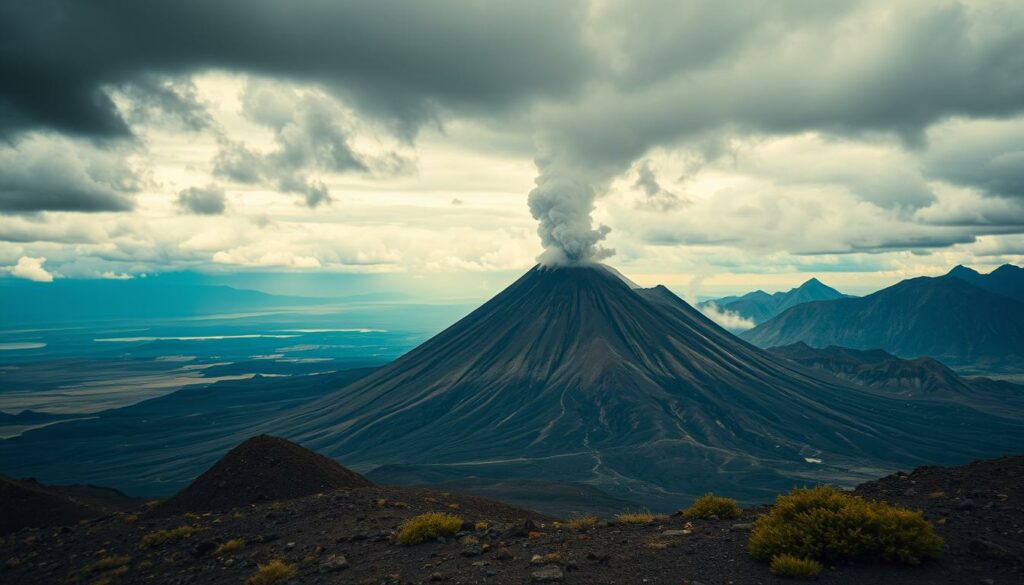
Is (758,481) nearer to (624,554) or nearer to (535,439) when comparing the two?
(535,439)

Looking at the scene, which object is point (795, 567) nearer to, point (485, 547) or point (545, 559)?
point (545, 559)

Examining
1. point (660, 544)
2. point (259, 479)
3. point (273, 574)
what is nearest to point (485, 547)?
point (660, 544)

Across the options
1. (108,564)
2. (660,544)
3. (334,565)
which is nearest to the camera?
(660,544)

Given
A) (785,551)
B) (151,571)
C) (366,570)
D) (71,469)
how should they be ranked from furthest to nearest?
1. (71,469)
2. (151,571)
3. (366,570)
4. (785,551)

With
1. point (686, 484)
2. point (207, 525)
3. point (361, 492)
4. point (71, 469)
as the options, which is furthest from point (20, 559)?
point (71, 469)

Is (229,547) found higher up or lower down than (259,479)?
higher up

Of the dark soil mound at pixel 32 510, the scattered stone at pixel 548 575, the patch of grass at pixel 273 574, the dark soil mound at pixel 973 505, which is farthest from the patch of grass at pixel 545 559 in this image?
the dark soil mound at pixel 32 510
